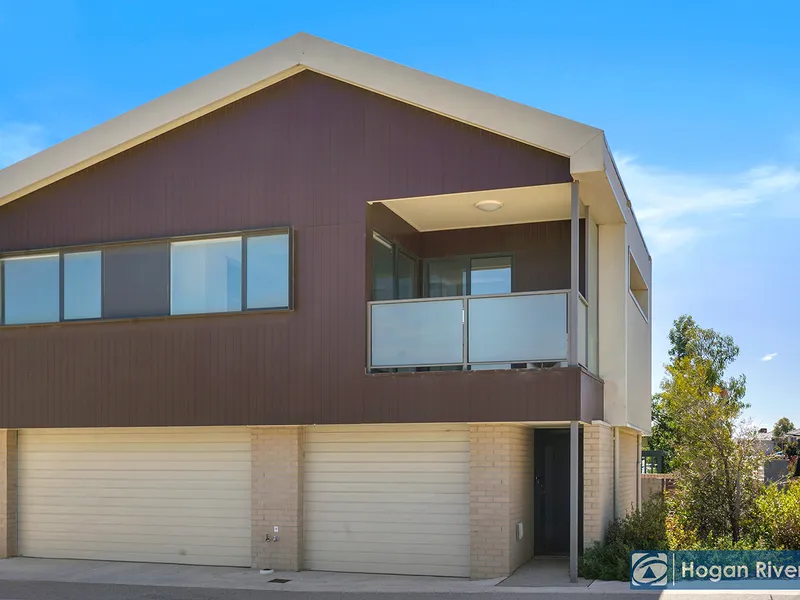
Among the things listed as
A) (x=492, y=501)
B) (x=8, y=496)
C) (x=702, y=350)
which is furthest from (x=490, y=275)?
(x=702, y=350)

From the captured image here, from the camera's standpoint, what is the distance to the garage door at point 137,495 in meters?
15.5

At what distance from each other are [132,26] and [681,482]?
1606 cm

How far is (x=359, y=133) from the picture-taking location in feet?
47.5

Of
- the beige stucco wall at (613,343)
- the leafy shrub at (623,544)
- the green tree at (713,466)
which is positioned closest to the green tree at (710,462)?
the green tree at (713,466)

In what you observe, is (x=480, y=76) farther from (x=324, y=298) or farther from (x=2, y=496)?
(x=2, y=496)

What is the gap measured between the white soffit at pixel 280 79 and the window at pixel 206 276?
7.15ft

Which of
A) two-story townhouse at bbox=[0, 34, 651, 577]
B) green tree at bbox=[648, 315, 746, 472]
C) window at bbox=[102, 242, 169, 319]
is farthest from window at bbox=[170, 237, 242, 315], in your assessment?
green tree at bbox=[648, 315, 746, 472]

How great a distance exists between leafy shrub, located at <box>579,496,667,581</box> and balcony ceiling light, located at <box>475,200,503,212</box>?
17.2ft

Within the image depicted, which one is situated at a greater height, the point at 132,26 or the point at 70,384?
the point at 132,26

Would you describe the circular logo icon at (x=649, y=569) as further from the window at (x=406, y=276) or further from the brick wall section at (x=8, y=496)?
the brick wall section at (x=8, y=496)

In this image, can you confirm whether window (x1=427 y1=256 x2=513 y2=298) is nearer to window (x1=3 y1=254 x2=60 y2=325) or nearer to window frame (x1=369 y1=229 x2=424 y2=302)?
window frame (x1=369 y1=229 x2=424 y2=302)

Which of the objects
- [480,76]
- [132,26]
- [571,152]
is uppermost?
[132,26]

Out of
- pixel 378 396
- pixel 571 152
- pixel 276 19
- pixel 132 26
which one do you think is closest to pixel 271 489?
→ pixel 378 396

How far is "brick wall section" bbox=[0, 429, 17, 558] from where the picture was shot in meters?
16.6
